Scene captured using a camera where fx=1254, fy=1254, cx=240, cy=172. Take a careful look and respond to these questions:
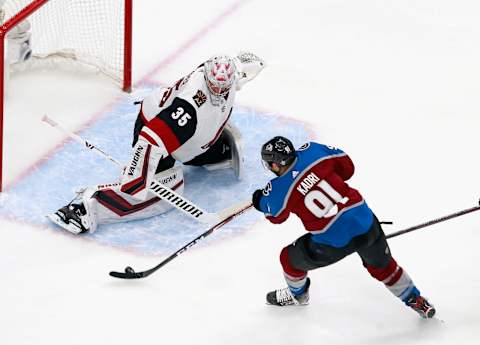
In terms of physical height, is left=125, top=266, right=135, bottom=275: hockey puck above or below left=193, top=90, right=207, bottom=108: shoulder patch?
below

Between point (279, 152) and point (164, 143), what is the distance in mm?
971

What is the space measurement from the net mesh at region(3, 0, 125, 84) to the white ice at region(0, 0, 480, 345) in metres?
0.13

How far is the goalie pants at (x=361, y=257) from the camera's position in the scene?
16.7 feet

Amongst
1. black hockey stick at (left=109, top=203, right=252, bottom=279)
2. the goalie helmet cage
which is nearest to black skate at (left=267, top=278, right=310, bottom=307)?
black hockey stick at (left=109, top=203, right=252, bottom=279)

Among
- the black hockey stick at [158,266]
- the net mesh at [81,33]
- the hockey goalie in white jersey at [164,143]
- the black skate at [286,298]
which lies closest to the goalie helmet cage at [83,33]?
the net mesh at [81,33]

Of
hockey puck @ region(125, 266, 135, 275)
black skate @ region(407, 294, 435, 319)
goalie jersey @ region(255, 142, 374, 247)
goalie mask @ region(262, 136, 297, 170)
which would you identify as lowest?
hockey puck @ region(125, 266, 135, 275)

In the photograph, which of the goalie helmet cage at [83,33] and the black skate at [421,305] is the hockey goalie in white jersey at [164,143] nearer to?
the goalie helmet cage at [83,33]

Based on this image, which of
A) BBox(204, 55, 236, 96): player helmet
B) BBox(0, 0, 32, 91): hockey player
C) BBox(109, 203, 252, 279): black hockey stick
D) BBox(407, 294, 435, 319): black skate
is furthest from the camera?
BBox(0, 0, 32, 91): hockey player

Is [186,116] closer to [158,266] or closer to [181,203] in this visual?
[181,203]

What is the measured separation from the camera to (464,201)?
615 cm

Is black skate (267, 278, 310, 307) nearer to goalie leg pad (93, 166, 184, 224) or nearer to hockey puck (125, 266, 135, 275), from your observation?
hockey puck (125, 266, 135, 275)

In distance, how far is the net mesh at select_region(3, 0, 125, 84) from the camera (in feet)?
23.0

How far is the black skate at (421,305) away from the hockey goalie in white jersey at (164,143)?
4.28 ft

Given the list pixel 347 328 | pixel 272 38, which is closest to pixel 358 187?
pixel 347 328
